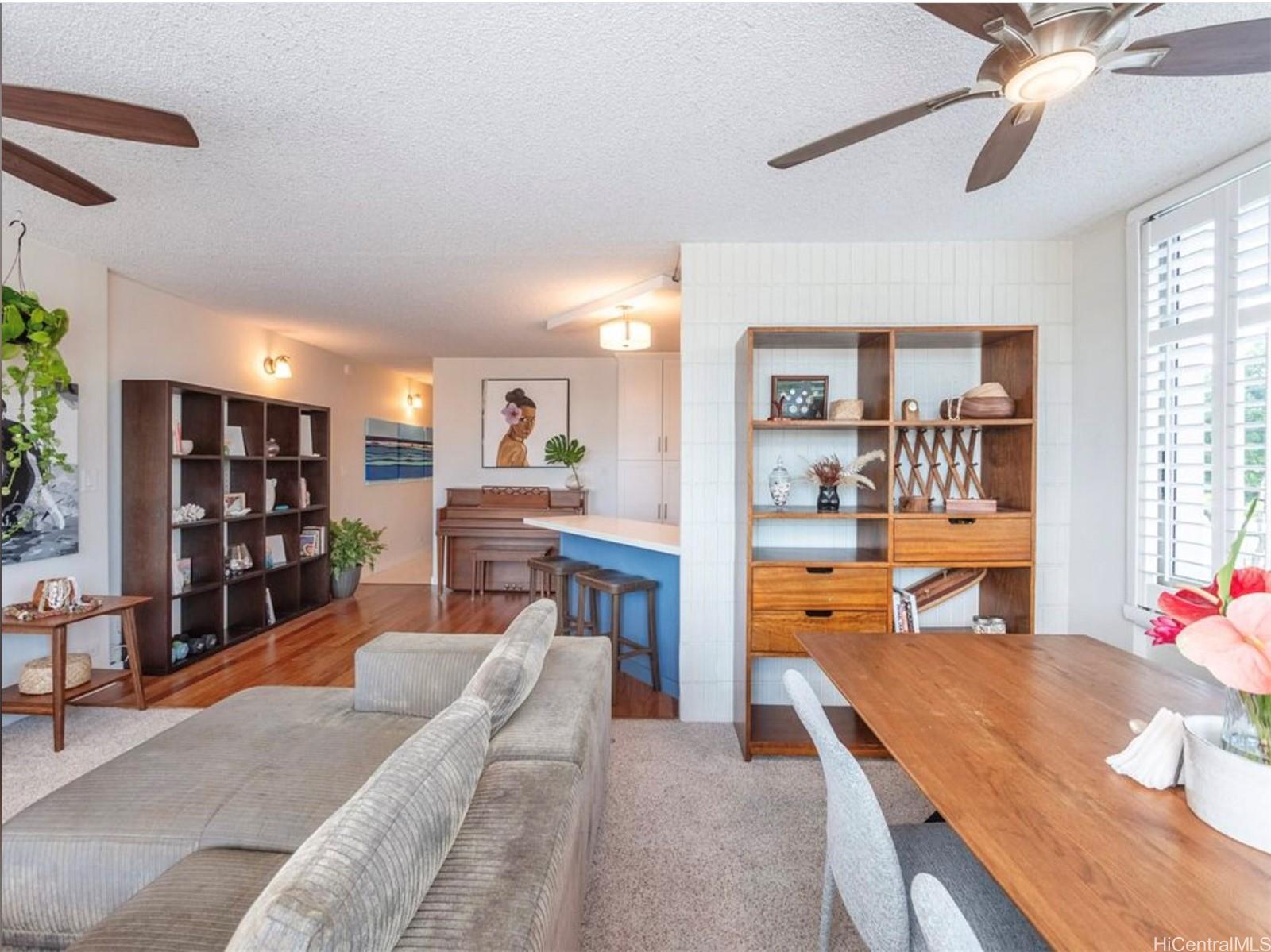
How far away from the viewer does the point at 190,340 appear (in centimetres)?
446

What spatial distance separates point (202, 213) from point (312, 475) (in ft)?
9.92

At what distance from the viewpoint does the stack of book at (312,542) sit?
5434 millimetres

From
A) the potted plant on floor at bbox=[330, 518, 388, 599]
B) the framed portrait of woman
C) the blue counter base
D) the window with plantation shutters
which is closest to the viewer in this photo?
the window with plantation shutters

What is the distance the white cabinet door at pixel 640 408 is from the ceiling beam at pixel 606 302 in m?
1.37

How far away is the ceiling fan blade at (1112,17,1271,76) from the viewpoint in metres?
1.44

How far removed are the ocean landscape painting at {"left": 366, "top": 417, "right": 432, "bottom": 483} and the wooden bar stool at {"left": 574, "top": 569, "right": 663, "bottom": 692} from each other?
Answer: 4.10 meters

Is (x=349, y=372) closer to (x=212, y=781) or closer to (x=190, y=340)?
(x=190, y=340)

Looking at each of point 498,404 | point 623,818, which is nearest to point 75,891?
point 623,818

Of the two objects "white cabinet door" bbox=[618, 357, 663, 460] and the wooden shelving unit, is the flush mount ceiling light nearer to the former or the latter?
the wooden shelving unit

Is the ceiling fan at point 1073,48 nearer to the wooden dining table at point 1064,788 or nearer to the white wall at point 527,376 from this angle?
the wooden dining table at point 1064,788

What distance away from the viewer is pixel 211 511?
4371 millimetres

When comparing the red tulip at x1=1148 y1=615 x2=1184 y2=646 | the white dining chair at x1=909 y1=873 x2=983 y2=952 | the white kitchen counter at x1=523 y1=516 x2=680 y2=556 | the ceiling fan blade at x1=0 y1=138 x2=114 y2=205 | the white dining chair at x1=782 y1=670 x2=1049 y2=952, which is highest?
the ceiling fan blade at x1=0 y1=138 x2=114 y2=205

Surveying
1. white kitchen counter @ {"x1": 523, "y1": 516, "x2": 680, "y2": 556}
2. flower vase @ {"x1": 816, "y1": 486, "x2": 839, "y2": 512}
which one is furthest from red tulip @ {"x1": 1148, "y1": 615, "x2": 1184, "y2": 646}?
white kitchen counter @ {"x1": 523, "y1": 516, "x2": 680, "y2": 556}

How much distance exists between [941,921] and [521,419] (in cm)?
598
